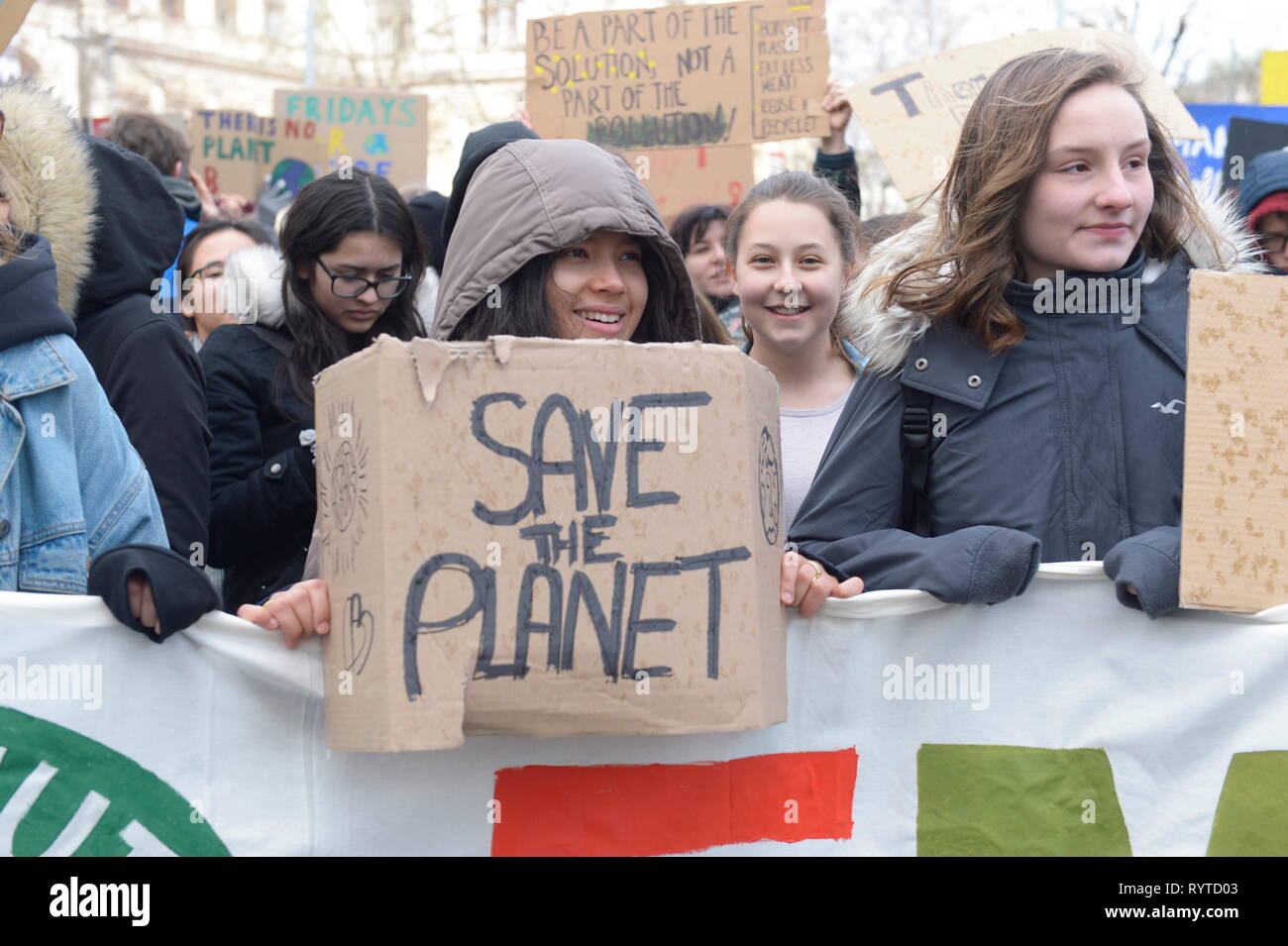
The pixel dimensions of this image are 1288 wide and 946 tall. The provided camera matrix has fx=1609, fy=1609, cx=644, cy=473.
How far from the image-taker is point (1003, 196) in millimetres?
2984

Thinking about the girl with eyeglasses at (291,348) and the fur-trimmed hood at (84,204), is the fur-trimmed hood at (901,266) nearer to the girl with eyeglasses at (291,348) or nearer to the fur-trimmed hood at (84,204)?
the girl with eyeglasses at (291,348)

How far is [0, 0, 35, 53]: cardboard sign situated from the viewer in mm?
2838

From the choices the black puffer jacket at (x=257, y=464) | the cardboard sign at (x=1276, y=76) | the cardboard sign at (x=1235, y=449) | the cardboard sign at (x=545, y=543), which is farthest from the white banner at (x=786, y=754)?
the cardboard sign at (x=1276, y=76)

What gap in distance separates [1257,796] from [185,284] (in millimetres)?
3988

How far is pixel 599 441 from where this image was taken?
2281mm

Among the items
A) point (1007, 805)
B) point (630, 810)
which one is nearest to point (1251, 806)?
point (1007, 805)

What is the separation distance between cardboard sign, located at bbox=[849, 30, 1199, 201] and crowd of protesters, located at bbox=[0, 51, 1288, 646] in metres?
2.04

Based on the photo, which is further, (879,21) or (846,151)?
(879,21)

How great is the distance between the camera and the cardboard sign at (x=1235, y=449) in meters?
2.50

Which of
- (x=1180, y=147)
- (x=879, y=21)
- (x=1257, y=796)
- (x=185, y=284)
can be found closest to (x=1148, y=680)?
(x=1257, y=796)

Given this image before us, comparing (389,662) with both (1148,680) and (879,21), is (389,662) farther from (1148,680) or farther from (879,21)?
(879,21)

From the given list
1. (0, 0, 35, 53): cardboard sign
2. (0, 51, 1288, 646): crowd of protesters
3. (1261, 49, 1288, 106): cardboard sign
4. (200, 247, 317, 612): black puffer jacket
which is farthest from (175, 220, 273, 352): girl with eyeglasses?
(1261, 49, 1288, 106): cardboard sign

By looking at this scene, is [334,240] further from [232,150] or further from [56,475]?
[232,150]

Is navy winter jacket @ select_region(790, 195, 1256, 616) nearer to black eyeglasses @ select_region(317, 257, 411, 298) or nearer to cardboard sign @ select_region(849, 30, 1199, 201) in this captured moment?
black eyeglasses @ select_region(317, 257, 411, 298)
